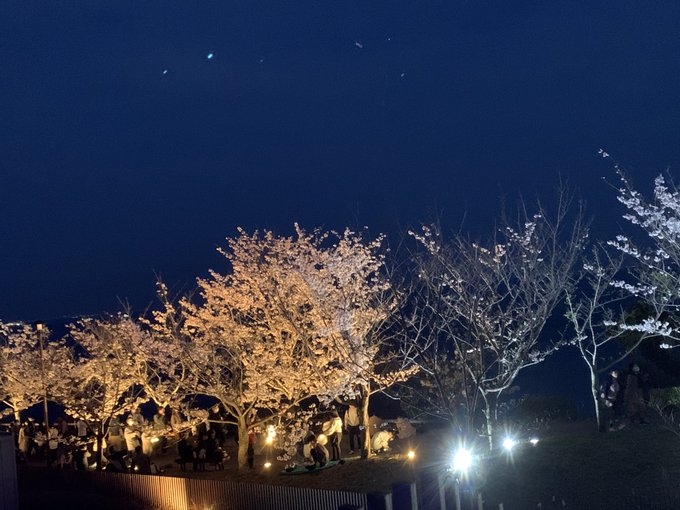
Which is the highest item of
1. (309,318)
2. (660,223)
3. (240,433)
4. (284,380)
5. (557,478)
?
(660,223)

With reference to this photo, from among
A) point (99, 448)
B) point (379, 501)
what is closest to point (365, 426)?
point (379, 501)

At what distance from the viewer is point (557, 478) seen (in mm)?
14516

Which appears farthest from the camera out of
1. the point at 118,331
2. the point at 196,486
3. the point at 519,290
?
the point at 118,331

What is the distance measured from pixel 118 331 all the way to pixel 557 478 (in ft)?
44.0

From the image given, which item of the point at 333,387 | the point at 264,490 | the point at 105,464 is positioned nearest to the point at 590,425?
the point at 333,387

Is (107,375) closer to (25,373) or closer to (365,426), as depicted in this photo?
(25,373)

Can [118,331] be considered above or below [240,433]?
above

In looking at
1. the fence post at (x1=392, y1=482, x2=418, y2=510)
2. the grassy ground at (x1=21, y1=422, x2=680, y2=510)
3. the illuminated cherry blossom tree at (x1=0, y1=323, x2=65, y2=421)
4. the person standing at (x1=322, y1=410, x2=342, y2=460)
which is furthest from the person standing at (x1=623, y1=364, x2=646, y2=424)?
the illuminated cherry blossom tree at (x1=0, y1=323, x2=65, y2=421)

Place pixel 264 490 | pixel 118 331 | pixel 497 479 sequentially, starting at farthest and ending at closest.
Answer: pixel 118 331 → pixel 497 479 → pixel 264 490

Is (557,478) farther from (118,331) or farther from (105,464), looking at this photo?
(118,331)

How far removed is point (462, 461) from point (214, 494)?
4662mm

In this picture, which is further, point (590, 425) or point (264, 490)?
point (590, 425)

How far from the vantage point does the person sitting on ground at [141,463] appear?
17.3 m

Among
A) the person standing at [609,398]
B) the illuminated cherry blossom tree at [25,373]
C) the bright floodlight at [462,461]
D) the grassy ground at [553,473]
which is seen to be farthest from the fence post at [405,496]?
the illuminated cherry blossom tree at [25,373]
